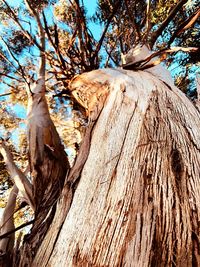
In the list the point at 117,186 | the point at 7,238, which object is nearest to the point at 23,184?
the point at 7,238

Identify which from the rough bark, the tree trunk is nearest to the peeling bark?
the rough bark

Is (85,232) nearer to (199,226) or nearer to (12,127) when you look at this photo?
(199,226)

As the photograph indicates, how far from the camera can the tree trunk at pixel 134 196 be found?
2.53 feet

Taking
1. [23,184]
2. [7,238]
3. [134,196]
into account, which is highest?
→ [23,184]

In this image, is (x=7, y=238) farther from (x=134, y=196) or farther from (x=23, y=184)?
(x=134, y=196)

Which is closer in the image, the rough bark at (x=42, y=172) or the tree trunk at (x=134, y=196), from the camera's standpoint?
the tree trunk at (x=134, y=196)

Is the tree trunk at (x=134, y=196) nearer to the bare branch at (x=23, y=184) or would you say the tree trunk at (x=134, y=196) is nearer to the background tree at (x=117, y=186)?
the background tree at (x=117, y=186)

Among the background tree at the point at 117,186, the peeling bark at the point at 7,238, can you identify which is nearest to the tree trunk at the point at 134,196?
the background tree at the point at 117,186

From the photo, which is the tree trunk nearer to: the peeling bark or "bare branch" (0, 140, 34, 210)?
the peeling bark

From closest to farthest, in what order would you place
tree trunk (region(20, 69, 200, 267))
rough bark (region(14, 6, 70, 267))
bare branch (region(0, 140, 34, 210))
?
tree trunk (region(20, 69, 200, 267)) < rough bark (region(14, 6, 70, 267)) < bare branch (region(0, 140, 34, 210))

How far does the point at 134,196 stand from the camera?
91 cm

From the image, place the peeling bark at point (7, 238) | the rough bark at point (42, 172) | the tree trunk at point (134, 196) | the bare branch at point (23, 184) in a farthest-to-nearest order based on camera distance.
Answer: the bare branch at point (23, 184), the peeling bark at point (7, 238), the rough bark at point (42, 172), the tree trunk at point (134, 196)

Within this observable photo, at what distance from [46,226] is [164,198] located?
474mm

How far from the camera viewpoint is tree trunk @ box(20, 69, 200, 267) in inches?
30.4
